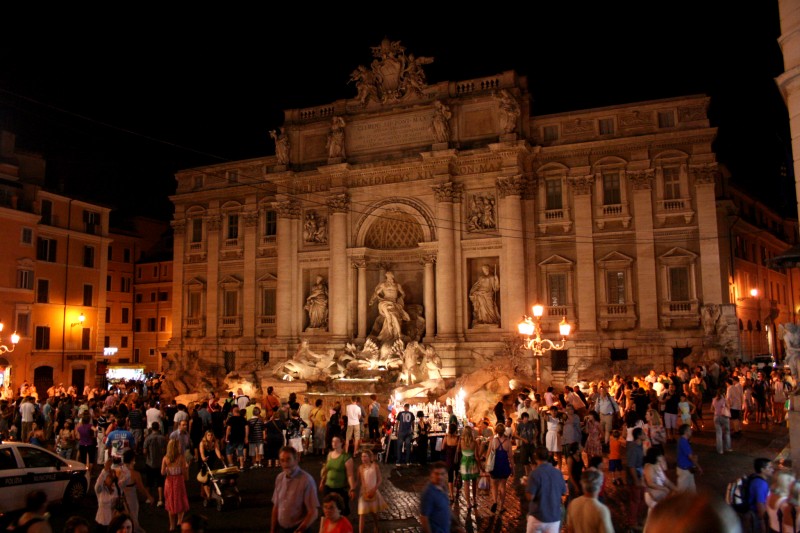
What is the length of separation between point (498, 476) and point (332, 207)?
22943mm

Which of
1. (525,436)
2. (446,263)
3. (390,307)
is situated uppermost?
(446,263)

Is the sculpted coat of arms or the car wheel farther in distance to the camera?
the sculpted coat of arms

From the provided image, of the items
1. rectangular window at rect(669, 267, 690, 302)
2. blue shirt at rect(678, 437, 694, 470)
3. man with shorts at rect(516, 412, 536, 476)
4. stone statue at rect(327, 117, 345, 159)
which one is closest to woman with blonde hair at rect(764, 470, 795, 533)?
blue shirt at rect(678, 437, 694, 470)

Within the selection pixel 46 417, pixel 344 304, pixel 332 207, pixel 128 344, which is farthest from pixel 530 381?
pixel 128 344

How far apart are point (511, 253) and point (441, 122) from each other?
22.6ft

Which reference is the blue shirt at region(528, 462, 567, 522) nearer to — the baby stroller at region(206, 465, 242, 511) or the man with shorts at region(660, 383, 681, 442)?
the baby stroller at region(206, 465, 242, 511)

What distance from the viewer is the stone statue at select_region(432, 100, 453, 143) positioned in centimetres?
3034

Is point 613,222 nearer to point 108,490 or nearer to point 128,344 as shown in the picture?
point 108,490

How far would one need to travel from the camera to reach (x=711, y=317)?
2675 cm

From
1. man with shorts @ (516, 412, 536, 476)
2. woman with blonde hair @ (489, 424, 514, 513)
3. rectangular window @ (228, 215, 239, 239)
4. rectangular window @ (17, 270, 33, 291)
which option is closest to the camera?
woman with blonde hair @ (489, 424, 514, 513)

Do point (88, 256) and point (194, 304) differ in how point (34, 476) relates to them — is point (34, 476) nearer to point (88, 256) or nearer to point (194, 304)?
point (194, 304)

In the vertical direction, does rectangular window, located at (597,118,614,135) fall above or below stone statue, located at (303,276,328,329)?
above

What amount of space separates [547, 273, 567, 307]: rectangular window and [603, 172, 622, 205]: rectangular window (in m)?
3.85

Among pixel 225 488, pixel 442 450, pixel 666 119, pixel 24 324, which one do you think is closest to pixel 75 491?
pixel 225 488
